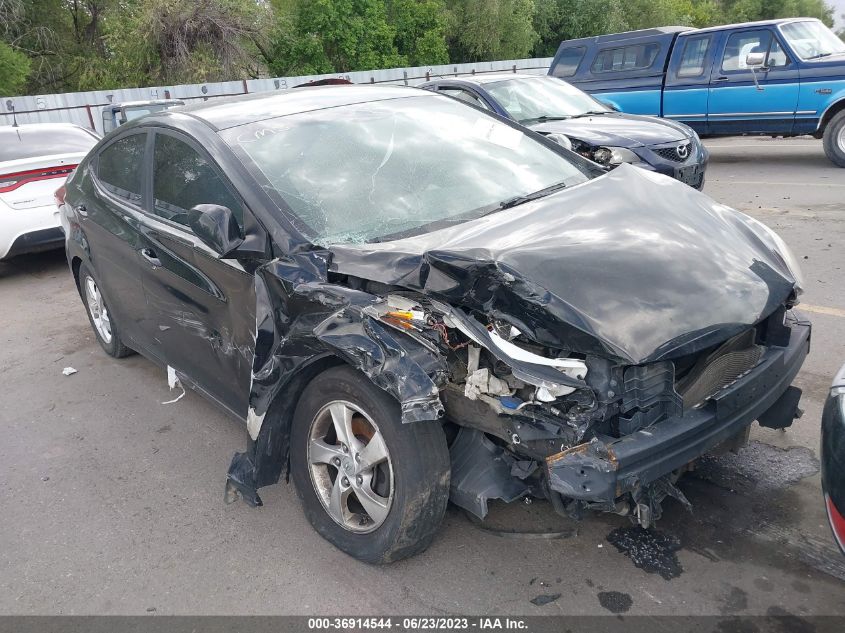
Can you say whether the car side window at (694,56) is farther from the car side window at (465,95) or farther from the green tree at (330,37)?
the green tree at (330,37)

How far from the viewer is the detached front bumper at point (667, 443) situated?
2.35 m

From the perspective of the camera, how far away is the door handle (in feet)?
12.8

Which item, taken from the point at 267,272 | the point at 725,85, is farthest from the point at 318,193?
the point at 725,85

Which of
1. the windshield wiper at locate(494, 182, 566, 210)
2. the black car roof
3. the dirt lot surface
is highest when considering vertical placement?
the black car roof

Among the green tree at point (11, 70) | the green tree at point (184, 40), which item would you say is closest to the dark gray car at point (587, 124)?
the green tree at point (184, 40)

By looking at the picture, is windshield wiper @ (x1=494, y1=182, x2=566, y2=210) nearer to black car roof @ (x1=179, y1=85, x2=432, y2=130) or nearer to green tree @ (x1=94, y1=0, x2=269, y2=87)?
black car roof @ (x1=179, y1=85, x2=432, y2=130)

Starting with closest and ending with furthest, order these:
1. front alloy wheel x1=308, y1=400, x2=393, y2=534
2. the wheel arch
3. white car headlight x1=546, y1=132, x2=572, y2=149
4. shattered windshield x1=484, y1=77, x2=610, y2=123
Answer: front alloy wheel x1=308, y1=400, x2=393, y2=534, white car headlight x1=546, y1=132, x2=572, y2=149, shattered windshield x1=484, y1=77, x2=610, y2=123, the wheel arch

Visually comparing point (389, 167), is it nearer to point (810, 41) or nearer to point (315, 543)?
point (315, 543)

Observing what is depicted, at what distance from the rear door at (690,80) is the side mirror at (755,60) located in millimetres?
856

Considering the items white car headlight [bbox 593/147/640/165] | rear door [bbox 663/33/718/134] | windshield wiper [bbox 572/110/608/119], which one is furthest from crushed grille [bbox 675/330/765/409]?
rear door [bbox 663/33/718/134]

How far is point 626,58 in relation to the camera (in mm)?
12508

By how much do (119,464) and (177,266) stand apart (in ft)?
3.89

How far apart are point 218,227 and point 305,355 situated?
646 mm

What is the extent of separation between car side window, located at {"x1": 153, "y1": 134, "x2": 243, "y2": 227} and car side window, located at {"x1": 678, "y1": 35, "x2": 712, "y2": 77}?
1000 cm
